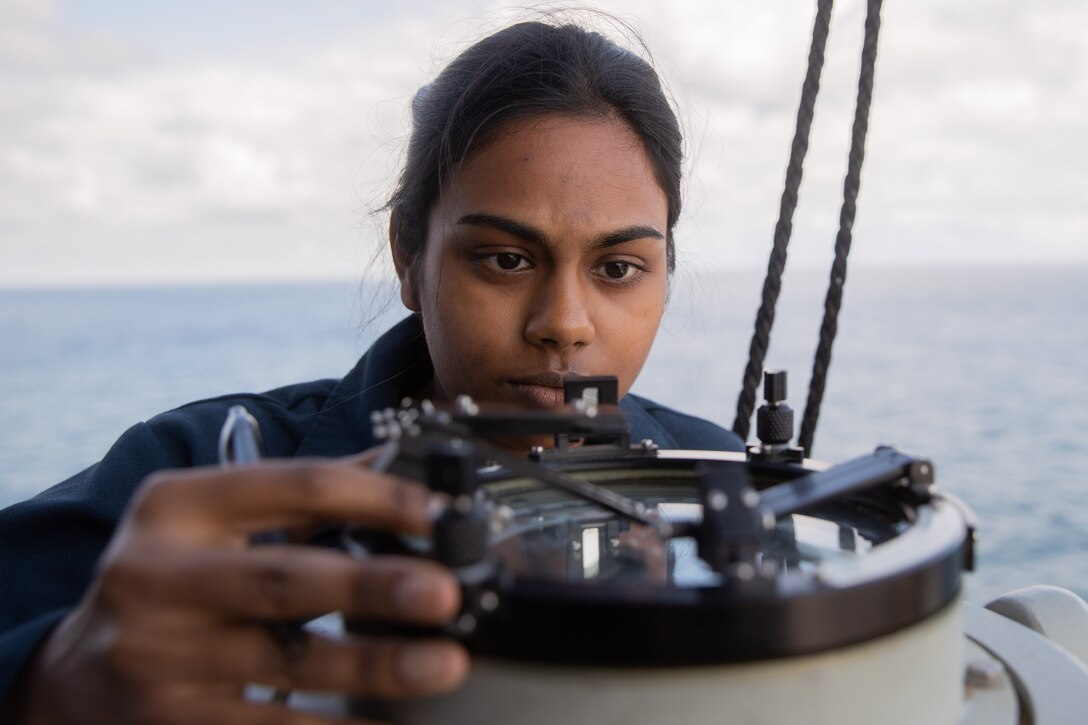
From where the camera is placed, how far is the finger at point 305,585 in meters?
0.35

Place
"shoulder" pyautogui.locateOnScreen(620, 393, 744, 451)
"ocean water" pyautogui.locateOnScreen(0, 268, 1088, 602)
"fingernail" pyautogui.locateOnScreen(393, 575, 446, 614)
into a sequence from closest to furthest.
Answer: "fingernail" pyautogui.locateOnScreen(393, 575, 446, 614) < "shoulder" pyautogui.locateOnScreen(620, 393, 744, 451) < "ocean water" pyautogui.locateOnScreen(0, 268, 1088, 602)

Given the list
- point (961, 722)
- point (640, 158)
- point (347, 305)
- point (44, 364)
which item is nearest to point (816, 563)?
point (961, 722)

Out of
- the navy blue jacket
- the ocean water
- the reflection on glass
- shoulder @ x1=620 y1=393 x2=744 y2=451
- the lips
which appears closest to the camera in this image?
the reflection on glass

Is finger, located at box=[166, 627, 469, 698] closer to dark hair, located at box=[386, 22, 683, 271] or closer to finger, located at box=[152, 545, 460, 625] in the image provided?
finger, located at box=[152, 545, 460, 625]

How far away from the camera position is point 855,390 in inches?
461

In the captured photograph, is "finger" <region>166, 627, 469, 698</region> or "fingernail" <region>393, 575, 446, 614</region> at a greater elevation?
"fingernail" <region>393, 575, 446, 614</region>

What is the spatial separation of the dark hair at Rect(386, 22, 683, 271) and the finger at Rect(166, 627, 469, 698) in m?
0.77

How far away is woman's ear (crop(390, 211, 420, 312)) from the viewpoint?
4.03ft

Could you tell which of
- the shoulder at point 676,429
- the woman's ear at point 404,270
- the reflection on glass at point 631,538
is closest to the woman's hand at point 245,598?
the reflection on glass at point 631,538

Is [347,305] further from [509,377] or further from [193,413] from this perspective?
[509,377]

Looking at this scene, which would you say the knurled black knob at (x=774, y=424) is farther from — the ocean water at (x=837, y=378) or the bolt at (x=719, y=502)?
the ocean water at (x=837, y=378)

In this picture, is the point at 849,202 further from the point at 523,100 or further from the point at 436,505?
the point at 436,505

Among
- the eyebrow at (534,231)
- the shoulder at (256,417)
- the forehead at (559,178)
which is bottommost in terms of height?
the shoulder at (256,417)

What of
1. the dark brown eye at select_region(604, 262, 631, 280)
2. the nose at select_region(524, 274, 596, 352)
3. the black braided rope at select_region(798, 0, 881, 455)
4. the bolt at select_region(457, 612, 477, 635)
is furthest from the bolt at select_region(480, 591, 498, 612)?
the black braided rope at select_region(798, 0, 881, 455)
